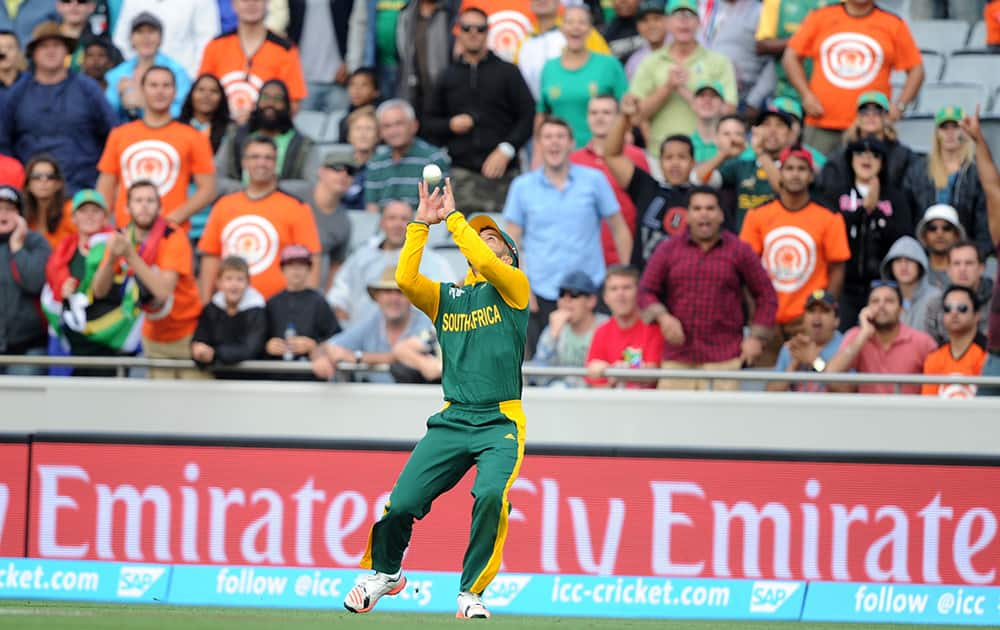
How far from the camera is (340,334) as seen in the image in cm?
1208

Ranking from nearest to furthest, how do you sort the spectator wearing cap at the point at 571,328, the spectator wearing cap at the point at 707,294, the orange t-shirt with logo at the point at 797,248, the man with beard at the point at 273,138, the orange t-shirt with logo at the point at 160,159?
the spectator wearing cap at the point at 707,294
the spectator wearing cap at the point at 571,328
the orange t-shirt with logo at the point at 797,248
the orange t-shirt with logo at the point at 160,159
the man with beard at the point at 273,138

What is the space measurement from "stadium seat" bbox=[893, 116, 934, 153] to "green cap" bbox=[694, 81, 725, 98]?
1897 mm

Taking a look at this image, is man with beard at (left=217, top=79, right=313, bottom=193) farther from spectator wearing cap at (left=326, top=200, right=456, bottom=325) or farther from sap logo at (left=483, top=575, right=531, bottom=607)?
sap logo at (left=483, top=575, right=531, bottom=607)

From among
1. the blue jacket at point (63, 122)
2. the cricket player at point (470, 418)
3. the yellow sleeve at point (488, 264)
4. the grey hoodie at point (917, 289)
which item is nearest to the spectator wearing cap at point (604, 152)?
the grey hoodie at point (917, 289)

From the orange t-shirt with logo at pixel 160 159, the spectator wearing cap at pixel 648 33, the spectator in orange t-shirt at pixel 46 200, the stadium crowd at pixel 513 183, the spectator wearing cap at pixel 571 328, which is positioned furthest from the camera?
the spectator wearing cap at pixel 648 33

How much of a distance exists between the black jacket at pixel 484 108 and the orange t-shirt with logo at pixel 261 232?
1718 mm

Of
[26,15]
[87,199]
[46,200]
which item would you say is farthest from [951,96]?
[26,15]

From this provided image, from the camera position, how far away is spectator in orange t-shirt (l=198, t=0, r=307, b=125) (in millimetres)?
14672

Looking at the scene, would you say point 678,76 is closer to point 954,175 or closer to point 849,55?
point 849,55

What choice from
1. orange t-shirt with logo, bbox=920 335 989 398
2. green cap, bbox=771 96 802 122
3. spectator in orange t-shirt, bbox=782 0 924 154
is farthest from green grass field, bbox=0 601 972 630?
spectator in orange t-shirt, bbox=782 0 924 154

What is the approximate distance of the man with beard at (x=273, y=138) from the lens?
1380cm

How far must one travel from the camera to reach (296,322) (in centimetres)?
1195

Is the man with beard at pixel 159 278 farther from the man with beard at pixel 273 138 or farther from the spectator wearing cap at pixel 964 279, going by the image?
the spectator wearing cap at pixel 964 279

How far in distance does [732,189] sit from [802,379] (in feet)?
9.47
